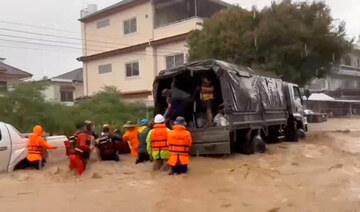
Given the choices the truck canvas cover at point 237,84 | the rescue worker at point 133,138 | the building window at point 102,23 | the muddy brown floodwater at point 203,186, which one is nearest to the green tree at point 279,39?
the truck canvas cover at point 237,84

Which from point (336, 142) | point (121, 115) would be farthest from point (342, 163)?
point (121, 115)

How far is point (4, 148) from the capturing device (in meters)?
11.6

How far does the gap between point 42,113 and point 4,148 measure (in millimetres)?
5911

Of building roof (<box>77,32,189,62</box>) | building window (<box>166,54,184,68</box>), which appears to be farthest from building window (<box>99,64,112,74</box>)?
building window (<box>166,54,184,68</box>)

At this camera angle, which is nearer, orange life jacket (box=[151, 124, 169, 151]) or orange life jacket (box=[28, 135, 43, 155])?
orange life jacket (box=[151, 124, 169, 151])

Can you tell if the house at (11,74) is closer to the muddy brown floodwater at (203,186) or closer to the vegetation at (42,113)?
the vegetation at (42,113)

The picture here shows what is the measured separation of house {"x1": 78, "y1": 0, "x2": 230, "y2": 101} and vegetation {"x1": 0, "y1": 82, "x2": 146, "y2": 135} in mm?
8441

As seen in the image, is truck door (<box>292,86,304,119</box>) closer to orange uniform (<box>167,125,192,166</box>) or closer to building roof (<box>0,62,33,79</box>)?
orange uniform (<box>167,125,192,166</box>)

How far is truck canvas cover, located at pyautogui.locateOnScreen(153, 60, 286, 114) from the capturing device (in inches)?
483

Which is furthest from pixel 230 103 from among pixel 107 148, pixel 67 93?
pixel 67 93

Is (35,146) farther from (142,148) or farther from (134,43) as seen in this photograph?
(134,43)

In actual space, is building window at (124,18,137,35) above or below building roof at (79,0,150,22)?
below

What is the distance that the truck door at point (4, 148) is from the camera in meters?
11.6

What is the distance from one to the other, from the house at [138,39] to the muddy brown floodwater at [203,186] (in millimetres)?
16606
